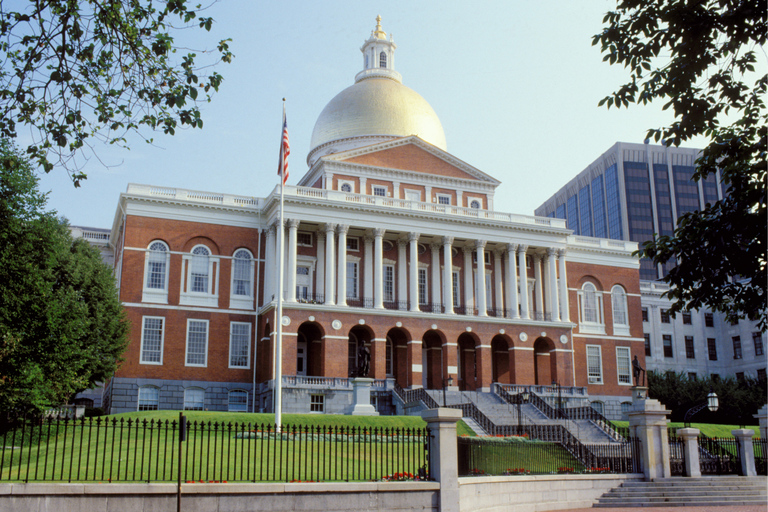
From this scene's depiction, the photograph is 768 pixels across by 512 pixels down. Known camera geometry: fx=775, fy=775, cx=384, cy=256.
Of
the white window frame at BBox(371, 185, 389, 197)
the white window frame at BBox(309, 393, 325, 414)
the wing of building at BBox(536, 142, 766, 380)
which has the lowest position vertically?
the white window frame at BBox(309, 393, 325, 414)

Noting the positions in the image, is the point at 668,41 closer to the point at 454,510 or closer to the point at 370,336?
the point at 454,510

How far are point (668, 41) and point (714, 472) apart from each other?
18.1 meters

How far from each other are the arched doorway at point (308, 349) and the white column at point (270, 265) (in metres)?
3.04

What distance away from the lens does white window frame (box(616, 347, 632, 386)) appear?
58969 mm

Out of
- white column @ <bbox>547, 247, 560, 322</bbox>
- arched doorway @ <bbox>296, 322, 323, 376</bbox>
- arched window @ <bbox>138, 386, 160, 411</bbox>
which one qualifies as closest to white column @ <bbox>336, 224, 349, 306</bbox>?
arched doorway @ <bbox>296, 322, 323, 376</bbox>

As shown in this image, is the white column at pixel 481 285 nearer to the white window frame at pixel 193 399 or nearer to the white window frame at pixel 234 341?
the white window frame at pixel 234 341

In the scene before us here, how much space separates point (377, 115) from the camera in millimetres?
59625

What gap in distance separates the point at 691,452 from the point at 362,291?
94.6 ft

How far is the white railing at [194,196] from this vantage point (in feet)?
161

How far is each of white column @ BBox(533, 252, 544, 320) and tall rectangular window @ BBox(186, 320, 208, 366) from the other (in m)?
23.0

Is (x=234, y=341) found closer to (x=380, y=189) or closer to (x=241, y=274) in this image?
(x=241, y=274)

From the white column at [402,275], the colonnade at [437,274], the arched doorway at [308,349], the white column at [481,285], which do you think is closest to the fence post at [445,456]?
the colonnade at [437,274]

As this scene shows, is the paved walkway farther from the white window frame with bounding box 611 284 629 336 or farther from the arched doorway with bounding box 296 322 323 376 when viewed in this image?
the white window frame with bounding box 611 284 629 336

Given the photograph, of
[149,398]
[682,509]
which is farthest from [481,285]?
[682,509]
